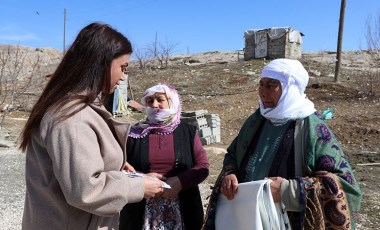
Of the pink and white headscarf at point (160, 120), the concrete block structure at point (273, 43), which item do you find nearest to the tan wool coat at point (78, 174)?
the pink and white headscarf at point (160, 120)

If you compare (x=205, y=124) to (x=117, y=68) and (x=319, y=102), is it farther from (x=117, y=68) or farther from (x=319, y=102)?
(x=117, y=68)

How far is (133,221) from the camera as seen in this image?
98.2 inches

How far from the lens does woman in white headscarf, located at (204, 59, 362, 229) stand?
2.01 metres

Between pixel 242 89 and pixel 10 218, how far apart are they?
535 inches

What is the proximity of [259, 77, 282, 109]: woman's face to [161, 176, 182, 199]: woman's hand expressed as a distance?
2.23ft

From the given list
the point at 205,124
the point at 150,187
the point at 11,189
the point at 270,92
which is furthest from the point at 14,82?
the point at 150,187

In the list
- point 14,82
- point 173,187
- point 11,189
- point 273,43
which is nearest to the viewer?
point 173,187

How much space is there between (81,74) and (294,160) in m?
1.15

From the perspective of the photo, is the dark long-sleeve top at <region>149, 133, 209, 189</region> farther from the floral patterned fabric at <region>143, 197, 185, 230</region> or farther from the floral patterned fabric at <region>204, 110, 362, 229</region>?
the floral patterned fabric at <region>204, 110, 362, 229</region>

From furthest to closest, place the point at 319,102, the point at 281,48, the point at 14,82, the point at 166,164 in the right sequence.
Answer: the point at 281,48, the point at 319,102, the point at 14,82, the point at 166,164

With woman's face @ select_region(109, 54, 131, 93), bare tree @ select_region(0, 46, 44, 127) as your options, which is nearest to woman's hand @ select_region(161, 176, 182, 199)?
woman's face @ select_region(109, 54, 131, 93)

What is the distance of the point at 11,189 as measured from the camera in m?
6.54

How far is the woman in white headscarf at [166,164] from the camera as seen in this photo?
2.47m

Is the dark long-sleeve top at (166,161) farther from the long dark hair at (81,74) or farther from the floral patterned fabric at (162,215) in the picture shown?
the long dark hair at (81,74)
